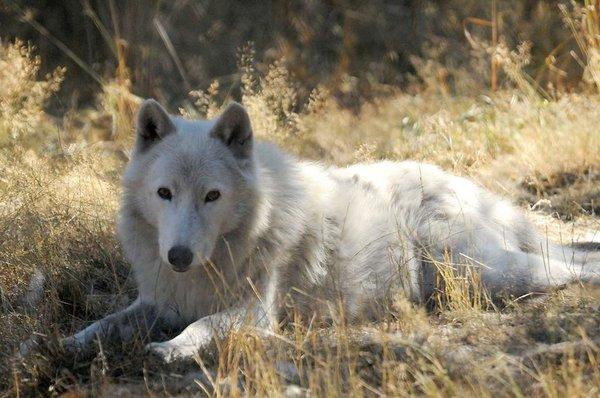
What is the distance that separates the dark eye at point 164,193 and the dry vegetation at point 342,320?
0.68 metres

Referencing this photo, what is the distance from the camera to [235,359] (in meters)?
3.29

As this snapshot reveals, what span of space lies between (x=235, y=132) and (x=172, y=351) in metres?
1.11

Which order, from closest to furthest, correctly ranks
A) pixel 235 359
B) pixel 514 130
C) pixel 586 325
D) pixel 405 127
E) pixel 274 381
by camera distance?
pixel 274 381
pixel 235 359
pixel 586 325
pixel 514 130
pixel 405 127

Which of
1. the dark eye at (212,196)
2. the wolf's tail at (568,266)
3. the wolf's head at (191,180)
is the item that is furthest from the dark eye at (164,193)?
the wolf's tail at (568,266)

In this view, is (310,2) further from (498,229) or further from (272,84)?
(498,229)

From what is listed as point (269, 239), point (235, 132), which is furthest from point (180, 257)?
point (235, 132)

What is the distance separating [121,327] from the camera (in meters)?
4.04

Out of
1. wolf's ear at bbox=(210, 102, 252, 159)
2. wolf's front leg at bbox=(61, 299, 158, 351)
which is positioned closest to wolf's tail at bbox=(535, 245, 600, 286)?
wolf's ear at bbox=(210, 102, 252, 159)

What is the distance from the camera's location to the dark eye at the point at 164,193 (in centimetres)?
391

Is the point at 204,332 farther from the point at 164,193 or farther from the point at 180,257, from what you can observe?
the point at 164,193

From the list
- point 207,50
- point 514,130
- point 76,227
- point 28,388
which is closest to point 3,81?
point 76,227

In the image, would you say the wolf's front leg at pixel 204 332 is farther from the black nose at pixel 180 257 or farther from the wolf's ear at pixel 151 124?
the wolf's ear at pixel 151 124

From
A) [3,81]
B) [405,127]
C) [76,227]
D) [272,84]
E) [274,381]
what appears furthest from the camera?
[405,127]

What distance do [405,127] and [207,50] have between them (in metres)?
7.20
